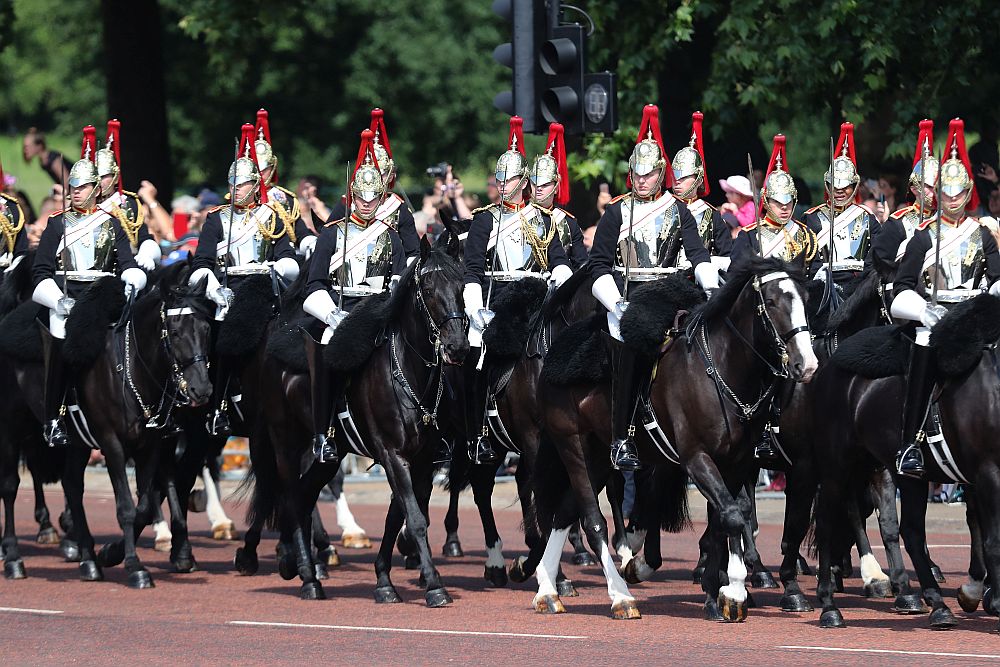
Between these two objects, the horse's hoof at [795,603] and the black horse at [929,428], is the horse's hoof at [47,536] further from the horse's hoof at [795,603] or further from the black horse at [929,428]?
the black horse at [929,428]

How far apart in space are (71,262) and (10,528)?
6.37 ft

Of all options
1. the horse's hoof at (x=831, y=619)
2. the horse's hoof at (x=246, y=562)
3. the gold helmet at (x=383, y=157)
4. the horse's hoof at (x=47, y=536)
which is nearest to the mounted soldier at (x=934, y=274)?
the horse's hoof at (x=831, y=619)

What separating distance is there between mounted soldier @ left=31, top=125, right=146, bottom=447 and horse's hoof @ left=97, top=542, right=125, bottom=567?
0.82m

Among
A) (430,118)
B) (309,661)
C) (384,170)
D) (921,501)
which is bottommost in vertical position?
(309,661)

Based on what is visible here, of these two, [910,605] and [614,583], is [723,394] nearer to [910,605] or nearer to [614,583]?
[614,583]

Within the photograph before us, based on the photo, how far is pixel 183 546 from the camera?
14586 millimetres

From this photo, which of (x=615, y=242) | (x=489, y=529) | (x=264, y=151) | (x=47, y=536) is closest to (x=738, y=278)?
(x=615, y=242)

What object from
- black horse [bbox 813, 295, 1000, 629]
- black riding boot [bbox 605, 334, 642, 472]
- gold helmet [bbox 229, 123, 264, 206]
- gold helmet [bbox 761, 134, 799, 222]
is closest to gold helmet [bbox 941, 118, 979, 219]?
black horse [bbox 813, 295, 1000, 629]

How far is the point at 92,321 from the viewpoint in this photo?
46.0 feet

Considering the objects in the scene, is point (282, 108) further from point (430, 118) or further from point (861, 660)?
point (861, 660)

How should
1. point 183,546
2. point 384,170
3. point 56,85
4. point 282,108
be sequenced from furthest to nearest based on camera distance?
point 56,85
point 282,108
point 183,546
point 384,170

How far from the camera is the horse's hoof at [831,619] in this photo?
11164 millimetres

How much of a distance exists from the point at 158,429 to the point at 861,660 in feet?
19.7

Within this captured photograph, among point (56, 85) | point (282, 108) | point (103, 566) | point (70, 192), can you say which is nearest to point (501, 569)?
point (103, 566)
